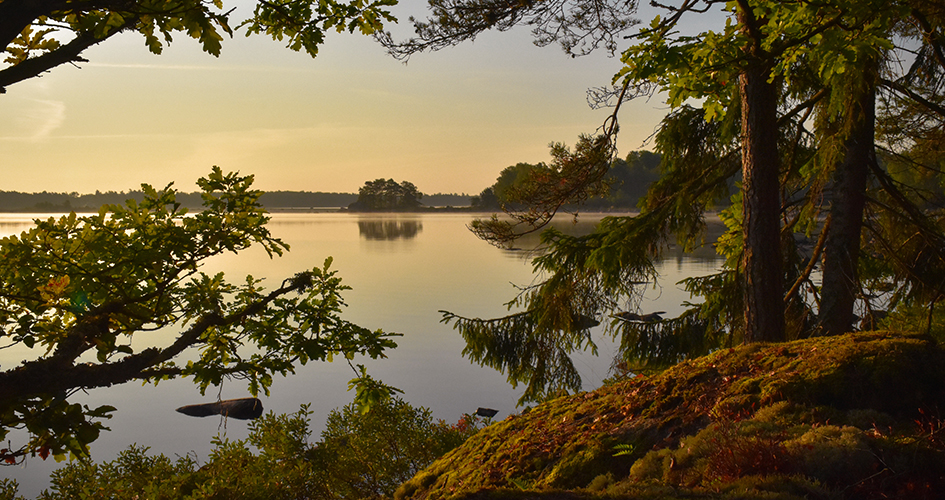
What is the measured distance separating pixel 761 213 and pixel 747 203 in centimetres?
22

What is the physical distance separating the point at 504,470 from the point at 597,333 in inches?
622

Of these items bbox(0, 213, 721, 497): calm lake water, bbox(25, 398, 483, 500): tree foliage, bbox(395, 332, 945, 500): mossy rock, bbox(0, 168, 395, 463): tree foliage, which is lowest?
bbox(0, 213, 721, 497): calm lake water

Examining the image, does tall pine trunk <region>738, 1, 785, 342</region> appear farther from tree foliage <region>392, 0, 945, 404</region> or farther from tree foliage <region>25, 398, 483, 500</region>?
tree foliage <region>25, 398, 483, 500</region>

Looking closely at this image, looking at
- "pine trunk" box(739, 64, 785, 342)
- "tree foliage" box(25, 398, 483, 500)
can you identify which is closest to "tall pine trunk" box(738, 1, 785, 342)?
"pine trunk" box(739, 64, 785, 342)

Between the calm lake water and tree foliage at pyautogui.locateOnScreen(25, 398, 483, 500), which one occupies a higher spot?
tree foliage at pyautogui.locateOnScreen(25, 398, 483, 500)

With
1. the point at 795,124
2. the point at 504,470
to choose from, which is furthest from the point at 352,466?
the point at 795,124

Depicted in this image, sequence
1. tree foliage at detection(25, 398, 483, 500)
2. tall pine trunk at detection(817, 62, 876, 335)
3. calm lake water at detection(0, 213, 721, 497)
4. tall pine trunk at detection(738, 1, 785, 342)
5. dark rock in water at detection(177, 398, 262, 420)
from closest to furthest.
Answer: tree foliage at detection(25, 398, 483, 500) < tall pine trunk at detection(738, 1, 785, 342) < tall pine trunk at detection(817, 62, 876, 335) < calm lake water at detection(0, 213, 721, 497) < dark rock in water at detection(177, 398, 262, 420)

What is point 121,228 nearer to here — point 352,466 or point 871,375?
point 352,466

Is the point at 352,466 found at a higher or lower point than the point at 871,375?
lower

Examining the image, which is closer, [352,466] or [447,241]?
[352,466]

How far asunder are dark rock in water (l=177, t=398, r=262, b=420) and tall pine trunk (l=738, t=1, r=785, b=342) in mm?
10278

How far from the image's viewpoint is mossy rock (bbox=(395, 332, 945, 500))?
13.6ft

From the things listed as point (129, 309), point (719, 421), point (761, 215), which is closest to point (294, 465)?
point (129, 309)

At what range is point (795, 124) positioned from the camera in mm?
10172
